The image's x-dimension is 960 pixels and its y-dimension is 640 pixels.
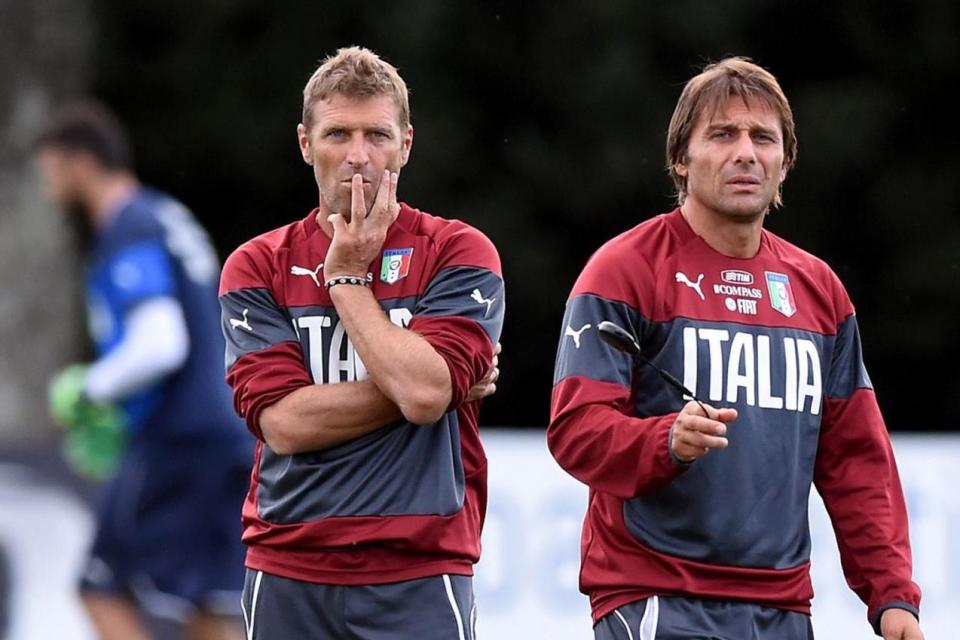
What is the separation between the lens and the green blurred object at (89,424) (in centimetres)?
802

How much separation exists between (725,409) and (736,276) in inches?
20.2

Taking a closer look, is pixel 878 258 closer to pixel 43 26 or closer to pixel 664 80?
pixel 664 80

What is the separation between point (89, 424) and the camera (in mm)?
8312

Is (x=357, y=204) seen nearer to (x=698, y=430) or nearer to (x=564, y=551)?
(x=698, y=430)

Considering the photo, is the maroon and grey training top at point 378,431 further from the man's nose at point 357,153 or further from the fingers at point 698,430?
the fingers at point 698,430

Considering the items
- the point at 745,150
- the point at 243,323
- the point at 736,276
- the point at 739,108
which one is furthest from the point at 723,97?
the point at 243,323

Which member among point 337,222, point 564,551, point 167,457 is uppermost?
point 337,222

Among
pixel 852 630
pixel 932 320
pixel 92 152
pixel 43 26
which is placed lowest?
pixel 852 630

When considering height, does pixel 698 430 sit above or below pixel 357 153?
below

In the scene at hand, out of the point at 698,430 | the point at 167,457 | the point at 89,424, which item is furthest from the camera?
the point at 89,424

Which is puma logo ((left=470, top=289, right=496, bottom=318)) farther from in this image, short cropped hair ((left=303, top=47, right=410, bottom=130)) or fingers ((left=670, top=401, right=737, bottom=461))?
fingers ((left=670, top=401, right=737, bottom=461))

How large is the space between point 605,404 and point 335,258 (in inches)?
29.3

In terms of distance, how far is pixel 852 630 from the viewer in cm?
862

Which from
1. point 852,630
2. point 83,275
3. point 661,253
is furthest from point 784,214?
point 661,253
